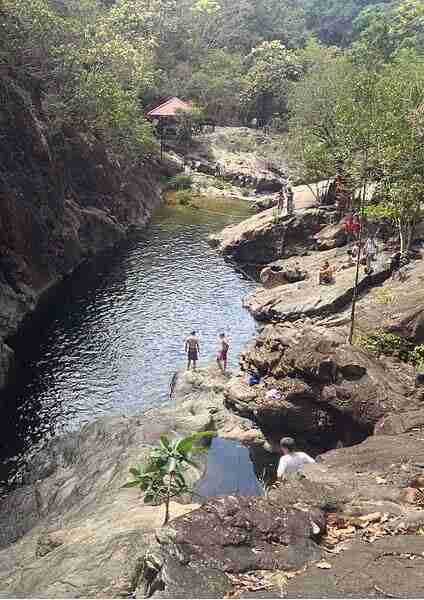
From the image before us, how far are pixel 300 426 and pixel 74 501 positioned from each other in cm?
763

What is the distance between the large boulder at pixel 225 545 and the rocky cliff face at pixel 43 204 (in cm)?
1856

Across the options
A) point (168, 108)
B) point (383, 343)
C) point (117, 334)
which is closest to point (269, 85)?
point (168, 108)

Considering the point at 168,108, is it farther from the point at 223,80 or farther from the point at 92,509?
the point at 92,509

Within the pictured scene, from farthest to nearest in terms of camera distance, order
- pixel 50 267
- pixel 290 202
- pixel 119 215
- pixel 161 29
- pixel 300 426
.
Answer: pixel 161 29, pixel 119 215, pixel 290 202, pixel 50 267, pixel 300 426

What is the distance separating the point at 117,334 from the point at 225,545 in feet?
75.2

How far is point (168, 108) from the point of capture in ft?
260

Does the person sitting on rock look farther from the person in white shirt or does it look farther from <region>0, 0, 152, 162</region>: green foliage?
<region>0, 0, 152, 162</region>: green foliage

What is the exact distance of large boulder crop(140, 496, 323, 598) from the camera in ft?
27.5

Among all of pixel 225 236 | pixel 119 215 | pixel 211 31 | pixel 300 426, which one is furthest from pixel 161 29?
pixel 300 426

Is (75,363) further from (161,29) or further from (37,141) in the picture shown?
(161,29)

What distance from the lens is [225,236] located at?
50.2 metres

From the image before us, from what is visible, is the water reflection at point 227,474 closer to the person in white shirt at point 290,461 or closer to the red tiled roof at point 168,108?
the person in white shirt at point 290,461

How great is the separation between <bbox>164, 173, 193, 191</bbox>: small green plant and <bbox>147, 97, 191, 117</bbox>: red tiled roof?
1135cm

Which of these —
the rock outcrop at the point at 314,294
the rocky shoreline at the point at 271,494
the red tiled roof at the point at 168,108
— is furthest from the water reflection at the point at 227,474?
the red tiled roof at the point at 168,108
